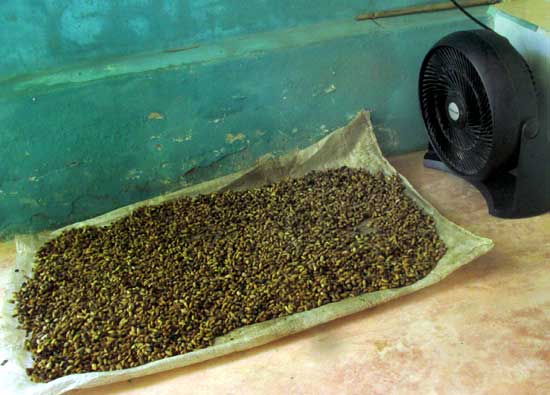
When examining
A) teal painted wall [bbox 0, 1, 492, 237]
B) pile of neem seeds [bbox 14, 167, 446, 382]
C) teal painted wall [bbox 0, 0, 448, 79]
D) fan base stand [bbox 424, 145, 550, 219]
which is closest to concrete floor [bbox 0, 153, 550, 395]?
pile of neem seeds [bbox 14, 167, 446, 382]

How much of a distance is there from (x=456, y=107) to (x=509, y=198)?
492 millimetres

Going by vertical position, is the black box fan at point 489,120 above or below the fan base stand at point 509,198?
above

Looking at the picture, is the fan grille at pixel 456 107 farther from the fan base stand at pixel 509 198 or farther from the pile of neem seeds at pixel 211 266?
the pile of neem seeds at pixel 211 266

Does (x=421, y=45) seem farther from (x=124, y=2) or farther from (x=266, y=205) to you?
(x=124, y=2)

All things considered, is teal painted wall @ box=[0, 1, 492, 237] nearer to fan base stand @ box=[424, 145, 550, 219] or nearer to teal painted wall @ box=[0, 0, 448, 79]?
teal painted wall @ box=[0, 0, 448, 79]

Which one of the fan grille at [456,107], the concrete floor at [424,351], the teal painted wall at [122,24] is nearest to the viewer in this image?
the concrete floor at [424,351]

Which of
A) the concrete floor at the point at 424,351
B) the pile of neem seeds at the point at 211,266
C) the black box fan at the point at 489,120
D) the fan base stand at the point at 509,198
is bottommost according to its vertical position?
the concrete floor at the point at 424,351

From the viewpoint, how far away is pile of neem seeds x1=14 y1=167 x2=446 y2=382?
2268 mm

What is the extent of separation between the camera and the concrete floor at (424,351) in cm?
202

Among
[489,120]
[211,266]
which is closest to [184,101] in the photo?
[211,266]

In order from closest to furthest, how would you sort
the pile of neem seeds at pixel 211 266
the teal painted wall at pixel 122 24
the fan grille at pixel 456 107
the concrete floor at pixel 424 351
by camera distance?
the concrete floor at pixel 424 351 < the pile of neem seeds at pixel 211 266 < the fan grille at pixel 456 107 < the teal painted wall at pixel 122 24

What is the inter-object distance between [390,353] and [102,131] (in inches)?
67.4

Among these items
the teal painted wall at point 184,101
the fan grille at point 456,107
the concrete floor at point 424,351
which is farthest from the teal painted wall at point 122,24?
the concrete floor at point 424,351

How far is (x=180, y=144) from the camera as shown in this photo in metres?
3.05
